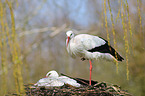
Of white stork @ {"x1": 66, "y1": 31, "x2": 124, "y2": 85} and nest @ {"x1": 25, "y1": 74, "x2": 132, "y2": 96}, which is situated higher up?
white stork @ {"x1": 66, "y1": 31, "x2": 124, "y2": 85}

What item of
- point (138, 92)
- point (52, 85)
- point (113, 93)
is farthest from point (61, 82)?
point (138, 92)

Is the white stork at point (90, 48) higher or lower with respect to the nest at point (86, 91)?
higher

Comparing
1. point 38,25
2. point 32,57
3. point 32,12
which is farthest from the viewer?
point 32,57

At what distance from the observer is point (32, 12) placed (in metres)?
6.63

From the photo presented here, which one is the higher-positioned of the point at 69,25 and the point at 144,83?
the point at 69,25

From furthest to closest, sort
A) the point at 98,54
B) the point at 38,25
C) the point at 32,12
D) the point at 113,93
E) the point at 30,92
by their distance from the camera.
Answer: the point at 38,25, the point at 32,12, the point at 98,54, the point at 30,92, the point at 113,93

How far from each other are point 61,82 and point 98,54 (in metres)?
0.46

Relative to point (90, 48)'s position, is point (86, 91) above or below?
below

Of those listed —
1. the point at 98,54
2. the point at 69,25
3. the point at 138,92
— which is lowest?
the point at 138,92

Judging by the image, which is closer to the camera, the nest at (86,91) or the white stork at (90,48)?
the nest at (86,91)

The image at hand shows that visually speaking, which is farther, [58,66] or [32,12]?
[58,66]

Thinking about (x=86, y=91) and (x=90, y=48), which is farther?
(x=90, y=48)

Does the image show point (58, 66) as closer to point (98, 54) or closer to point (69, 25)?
point (69, 25)

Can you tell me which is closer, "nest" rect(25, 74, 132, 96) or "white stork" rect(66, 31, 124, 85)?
"nest" rect(25, 74, 132, 96)
